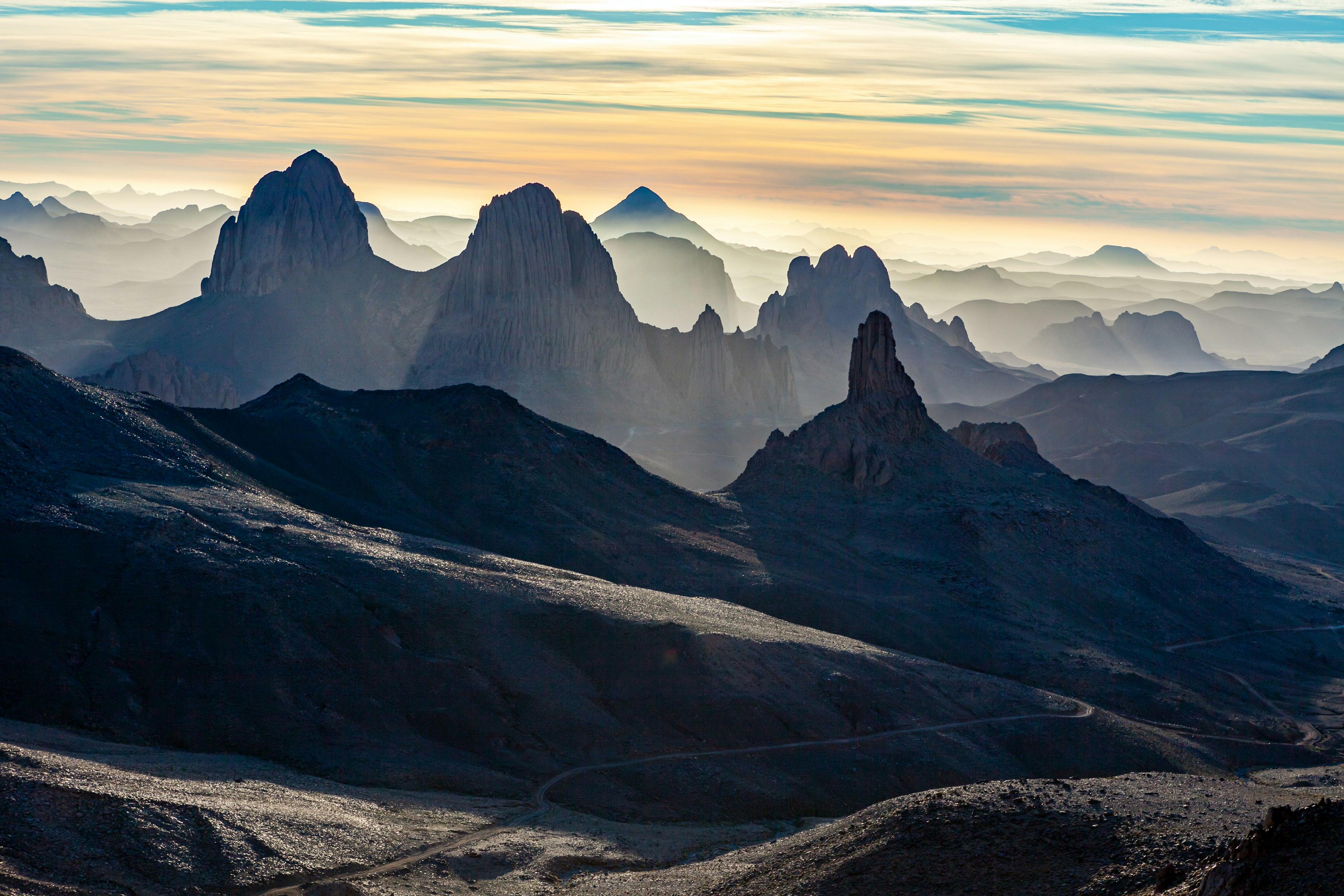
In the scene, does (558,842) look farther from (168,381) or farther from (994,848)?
(168,381)

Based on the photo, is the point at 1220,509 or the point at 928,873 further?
the point at 1220,509

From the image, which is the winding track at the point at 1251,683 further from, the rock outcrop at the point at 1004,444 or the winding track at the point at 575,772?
the rock outcrop at the point at 1004,444

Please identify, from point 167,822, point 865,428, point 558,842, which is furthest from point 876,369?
point 167,822

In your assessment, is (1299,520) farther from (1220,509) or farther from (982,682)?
(982,682)

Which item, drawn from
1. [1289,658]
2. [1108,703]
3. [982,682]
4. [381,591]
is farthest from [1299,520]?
[381,591]

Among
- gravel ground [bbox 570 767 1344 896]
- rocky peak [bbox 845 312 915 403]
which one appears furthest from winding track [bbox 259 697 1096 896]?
rocky peak [bbox 845 312 915 403]

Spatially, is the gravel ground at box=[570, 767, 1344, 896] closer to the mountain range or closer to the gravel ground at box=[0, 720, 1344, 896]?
the gravel ground at box=[0, 720, 1344, 896]
